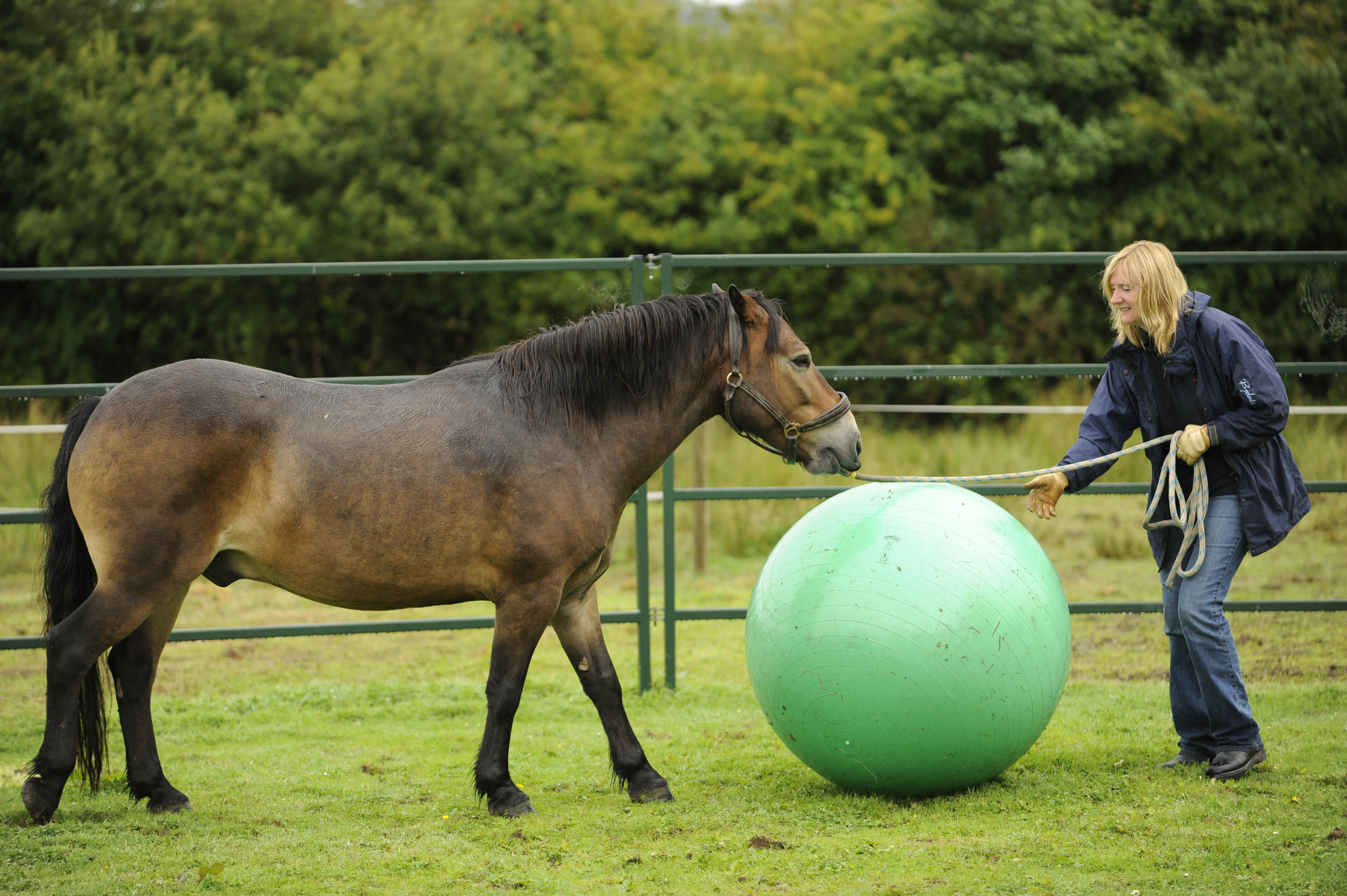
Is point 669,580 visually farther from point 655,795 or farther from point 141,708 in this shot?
point 141,708

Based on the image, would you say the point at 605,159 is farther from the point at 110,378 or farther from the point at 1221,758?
the point at 1221,758

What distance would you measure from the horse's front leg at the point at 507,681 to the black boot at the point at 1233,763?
2.46m

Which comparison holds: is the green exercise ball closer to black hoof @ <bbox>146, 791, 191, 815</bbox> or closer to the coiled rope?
the coiled rope

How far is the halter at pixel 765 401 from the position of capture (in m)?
4.13

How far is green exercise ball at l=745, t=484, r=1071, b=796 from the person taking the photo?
3797 mm

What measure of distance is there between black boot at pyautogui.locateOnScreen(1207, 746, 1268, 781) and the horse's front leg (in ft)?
8.06

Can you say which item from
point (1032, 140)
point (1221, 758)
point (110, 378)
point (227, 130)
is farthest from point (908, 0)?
point (1221, 758)

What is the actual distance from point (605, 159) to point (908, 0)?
4105mm

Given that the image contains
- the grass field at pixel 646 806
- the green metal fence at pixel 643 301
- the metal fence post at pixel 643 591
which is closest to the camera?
the grass field at pixel 646 806

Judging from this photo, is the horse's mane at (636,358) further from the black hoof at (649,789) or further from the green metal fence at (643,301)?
the black hoof at (649,789)

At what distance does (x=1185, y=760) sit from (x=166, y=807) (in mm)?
3719

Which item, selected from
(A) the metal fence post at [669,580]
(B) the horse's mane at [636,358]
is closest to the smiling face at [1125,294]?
(B) the horse's mane at [636,358]

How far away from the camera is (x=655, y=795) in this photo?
4285 millimetres

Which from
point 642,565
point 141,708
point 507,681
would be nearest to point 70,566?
point 141,708
